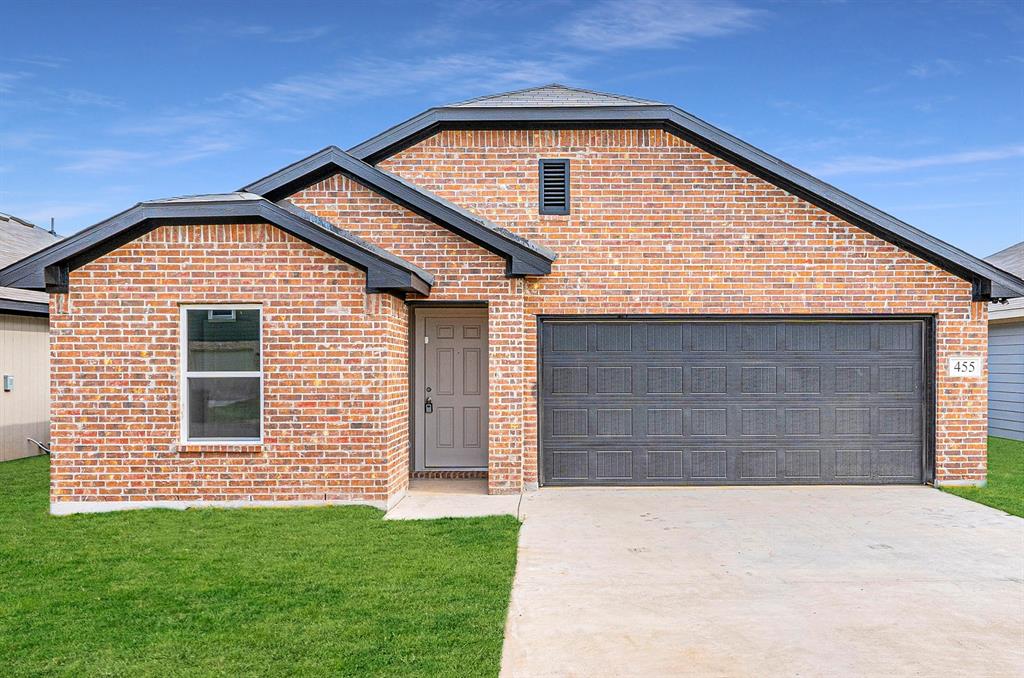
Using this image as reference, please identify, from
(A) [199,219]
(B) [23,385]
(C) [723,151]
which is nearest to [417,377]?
(A) [199,219]

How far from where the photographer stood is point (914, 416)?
11.6 metres

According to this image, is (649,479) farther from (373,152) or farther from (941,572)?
(373,152)

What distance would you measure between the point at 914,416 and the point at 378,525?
A: 7752 mm

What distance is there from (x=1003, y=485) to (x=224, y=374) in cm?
1066

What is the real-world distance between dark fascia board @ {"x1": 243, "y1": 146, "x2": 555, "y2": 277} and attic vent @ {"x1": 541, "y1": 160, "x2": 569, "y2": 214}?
1050mm

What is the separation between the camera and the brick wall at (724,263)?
11.4 meters

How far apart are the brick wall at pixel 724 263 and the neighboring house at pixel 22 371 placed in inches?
386

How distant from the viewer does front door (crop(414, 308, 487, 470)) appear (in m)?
12.4

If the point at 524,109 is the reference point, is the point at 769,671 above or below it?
below

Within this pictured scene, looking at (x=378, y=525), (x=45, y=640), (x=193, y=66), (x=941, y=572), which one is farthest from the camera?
(x=193, y=66)

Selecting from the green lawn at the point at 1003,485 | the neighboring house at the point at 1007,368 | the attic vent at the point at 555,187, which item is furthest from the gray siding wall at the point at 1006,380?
the attic vent at the point at 555,187

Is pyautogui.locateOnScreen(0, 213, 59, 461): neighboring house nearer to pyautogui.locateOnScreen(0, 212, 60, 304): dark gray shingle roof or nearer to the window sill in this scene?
pyautogui.locateOnScreen(0, 212, 60, 304): dark gray shingle roof

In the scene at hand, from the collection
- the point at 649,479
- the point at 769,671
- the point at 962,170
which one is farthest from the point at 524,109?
the point at 962,170

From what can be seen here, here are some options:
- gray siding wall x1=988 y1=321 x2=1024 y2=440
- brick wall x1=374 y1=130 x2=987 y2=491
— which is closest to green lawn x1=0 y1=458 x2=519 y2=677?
brick wall x1=374 y1=130 x2=987 y2=491
